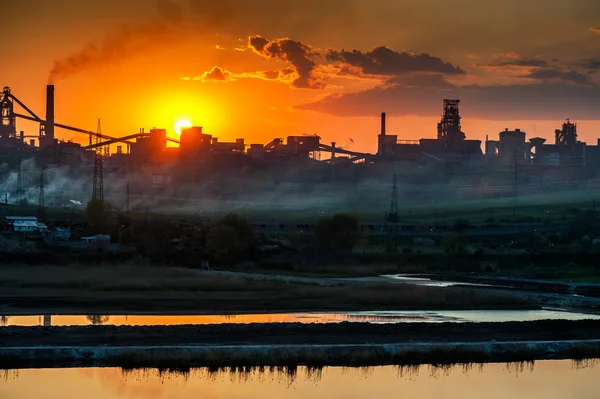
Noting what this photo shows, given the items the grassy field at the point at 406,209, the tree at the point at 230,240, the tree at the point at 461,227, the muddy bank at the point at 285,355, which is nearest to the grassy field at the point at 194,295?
the muddy bank at the point at 285,355

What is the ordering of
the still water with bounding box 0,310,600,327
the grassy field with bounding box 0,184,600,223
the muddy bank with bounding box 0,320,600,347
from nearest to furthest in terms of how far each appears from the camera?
the muddy bank with bounding box 0,320,600,347 → the still water with bounding box 0,310,600,327 → the grassy field with bounding box 0,184,600,223

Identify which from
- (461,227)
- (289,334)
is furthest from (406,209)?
(289,334)

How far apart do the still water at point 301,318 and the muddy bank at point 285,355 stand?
8.18 metres

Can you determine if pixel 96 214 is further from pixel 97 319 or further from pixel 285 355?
pixel 285 355

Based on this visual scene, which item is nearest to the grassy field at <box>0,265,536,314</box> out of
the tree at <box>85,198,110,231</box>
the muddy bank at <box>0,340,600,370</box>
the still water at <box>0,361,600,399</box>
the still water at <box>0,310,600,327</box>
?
the still water at <box>0,310,600,327</box>

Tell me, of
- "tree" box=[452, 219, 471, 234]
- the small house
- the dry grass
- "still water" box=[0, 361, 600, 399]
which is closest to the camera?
"still water" box=[0, 361, 600, 399]

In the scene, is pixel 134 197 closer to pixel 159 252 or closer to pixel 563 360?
pixel 159 252

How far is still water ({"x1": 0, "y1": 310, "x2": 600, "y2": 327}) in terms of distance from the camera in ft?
147

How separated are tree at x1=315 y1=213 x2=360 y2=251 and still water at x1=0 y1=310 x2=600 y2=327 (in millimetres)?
44813

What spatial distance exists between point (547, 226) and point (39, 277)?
72.5m

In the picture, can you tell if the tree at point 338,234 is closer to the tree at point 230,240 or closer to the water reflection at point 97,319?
the tree at point 230,240

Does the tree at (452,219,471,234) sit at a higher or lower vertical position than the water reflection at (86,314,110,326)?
higher

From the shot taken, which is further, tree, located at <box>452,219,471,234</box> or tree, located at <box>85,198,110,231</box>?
tree, located at <box>452,219,471,234</box>

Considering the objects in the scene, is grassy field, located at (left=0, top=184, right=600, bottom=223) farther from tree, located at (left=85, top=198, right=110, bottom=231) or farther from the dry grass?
the dry grass
